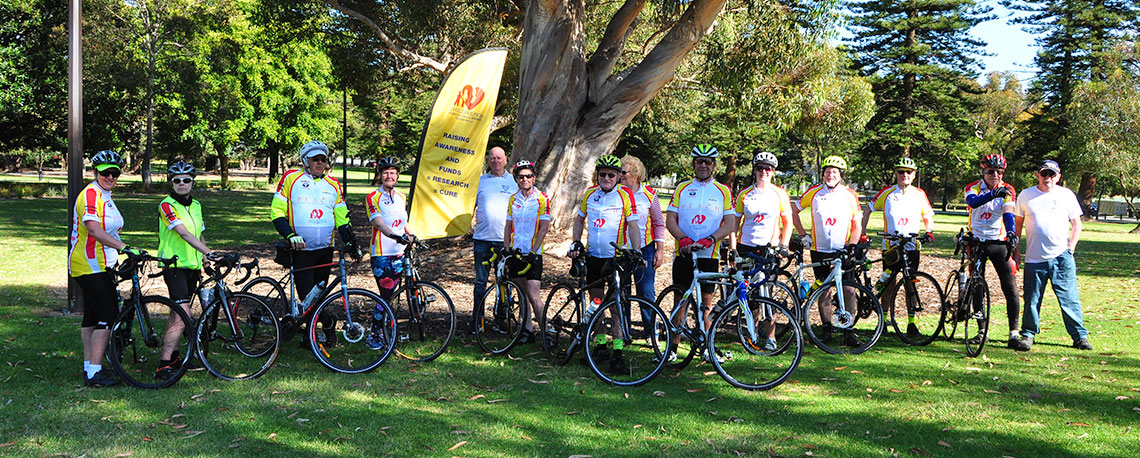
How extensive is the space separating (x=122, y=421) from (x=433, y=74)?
20204 mm

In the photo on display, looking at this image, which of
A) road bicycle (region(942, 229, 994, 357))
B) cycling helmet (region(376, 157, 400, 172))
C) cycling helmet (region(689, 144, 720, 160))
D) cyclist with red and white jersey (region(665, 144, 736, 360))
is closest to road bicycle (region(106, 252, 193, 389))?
cycling helmet (region(376, 157, 400, 172))

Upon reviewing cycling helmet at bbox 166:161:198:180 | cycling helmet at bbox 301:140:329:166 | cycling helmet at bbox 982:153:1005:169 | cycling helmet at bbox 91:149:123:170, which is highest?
cycling helmet at bbox 982:153:1005:169

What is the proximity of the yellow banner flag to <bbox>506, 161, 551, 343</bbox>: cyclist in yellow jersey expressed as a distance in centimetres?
492

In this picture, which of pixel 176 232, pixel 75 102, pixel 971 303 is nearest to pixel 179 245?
pixel 176 232

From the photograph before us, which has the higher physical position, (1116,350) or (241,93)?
(241,93)

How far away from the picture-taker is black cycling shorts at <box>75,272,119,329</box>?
5.79m

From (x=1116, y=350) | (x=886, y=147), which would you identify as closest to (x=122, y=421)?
(x=1116, y=350)

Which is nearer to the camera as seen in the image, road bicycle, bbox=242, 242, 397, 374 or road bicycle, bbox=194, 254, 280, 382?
road bicycle, bbox=194, 254, 280, 382

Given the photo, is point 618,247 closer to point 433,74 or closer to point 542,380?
point 542,380

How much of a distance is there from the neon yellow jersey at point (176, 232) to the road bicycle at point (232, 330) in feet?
0.58

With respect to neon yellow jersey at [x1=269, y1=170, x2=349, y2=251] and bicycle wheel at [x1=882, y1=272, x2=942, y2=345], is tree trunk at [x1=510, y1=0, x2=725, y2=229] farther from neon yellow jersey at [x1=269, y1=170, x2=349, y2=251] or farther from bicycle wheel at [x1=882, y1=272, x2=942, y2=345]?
neon yellow jersey at [x1=269, y1=170, x2=349, y2=251]

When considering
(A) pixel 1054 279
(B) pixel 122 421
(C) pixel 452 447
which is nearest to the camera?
(C) pixel 452 447

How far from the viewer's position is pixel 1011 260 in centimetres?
784

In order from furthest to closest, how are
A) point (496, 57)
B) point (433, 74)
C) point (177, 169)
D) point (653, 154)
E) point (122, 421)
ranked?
point (653, 154) < point (433, 74) < point (496, 57) < point (177, 169) < point (122, 421)
